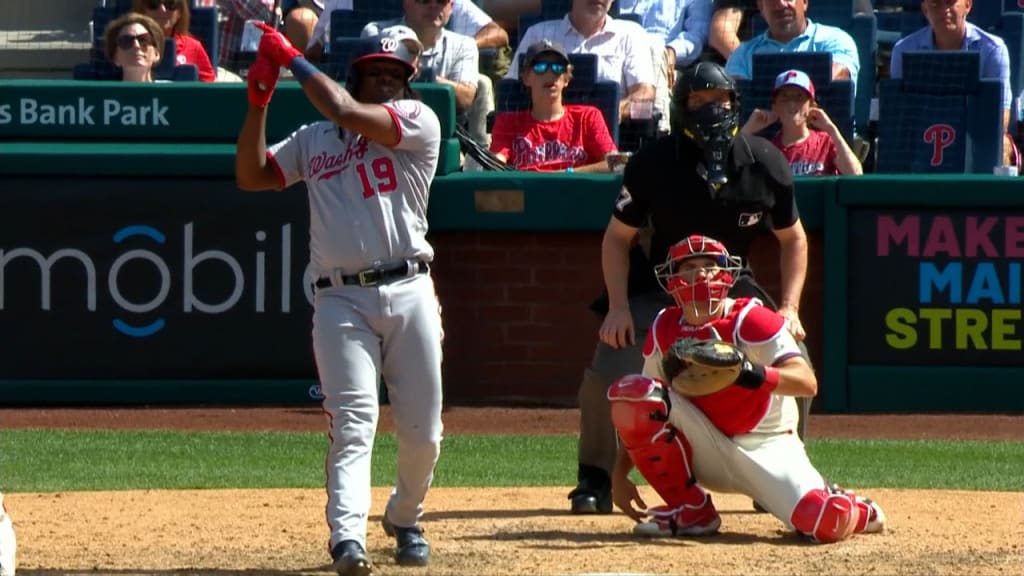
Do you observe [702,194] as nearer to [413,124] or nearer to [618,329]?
[618,329]

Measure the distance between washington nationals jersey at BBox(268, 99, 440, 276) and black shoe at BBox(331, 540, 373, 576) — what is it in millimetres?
801

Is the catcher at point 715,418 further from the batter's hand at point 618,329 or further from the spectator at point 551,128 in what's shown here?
the spectator at point 551,128

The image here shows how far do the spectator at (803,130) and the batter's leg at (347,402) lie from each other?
15.1ft

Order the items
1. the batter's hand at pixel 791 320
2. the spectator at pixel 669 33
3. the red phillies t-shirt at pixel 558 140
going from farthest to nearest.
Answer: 1. the spectator at pixel 669 33
2. the red phillies t-shirt at pixel 558 140
3. the batter's hand at pixel 791 320

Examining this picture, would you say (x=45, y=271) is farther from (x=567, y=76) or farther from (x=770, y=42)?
(x=770, y=42)

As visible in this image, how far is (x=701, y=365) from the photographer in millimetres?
5523

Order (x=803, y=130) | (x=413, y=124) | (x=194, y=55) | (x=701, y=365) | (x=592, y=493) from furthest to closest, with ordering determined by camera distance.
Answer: (x=194, y=55) → (x=803, y=130) → (x=592, y=493) → (x=701, y=365) → (x=413, y=124)

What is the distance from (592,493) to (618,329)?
75 cm

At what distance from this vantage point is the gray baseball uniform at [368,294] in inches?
202

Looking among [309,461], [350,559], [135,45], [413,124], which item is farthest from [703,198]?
[135,45]

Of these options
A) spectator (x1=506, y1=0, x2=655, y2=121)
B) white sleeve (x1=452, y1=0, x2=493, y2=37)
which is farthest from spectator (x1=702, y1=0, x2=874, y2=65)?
white sleeve (x1=452, y1=0, x2=493, y2=37)

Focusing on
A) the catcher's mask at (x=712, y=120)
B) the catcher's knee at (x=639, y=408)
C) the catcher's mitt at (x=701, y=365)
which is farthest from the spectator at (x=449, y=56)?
the catcher's mitt at (x=701, y=365)

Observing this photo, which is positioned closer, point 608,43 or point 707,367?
point 707,367

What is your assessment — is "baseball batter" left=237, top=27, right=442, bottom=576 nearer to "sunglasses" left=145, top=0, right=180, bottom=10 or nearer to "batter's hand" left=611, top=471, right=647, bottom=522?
"batter's hand" left=611, top=471, right=647, bottom=522
